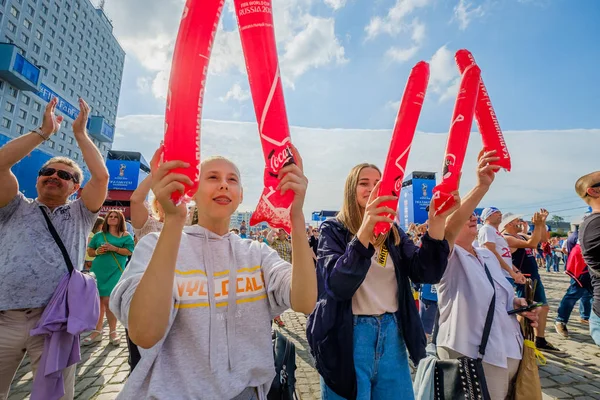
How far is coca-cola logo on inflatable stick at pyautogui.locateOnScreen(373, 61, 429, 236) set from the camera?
1.73 meters

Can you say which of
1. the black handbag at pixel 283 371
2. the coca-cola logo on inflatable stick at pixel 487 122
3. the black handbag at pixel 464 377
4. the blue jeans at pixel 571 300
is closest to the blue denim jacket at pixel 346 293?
the black handbag at pixel 283 371

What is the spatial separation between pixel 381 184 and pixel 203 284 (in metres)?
1.09

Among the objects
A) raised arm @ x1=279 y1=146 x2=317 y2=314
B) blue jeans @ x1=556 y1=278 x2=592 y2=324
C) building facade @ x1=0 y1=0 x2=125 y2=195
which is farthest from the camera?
building facade @ x1=0 y1=0 x2=125 y2=195

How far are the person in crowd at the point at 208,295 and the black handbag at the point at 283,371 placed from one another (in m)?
0.39

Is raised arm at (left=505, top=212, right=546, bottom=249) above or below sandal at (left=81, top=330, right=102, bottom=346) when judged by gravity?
above

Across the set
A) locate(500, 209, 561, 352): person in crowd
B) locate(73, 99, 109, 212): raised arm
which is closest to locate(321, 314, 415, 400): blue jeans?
locate(73, 99, 109, 212): raised arm

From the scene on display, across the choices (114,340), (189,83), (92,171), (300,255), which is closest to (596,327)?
(300,255)

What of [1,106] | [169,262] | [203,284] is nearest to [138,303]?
[169,262]

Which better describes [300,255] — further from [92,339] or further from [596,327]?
[92,339]

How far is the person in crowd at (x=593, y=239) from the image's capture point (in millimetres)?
2688

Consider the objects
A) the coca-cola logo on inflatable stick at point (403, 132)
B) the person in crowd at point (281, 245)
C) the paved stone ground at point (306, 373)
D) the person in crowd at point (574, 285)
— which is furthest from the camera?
the person in crowd at point (281, 245)

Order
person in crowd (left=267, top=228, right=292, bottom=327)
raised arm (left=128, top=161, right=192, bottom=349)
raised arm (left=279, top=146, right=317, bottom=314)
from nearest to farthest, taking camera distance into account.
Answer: raised arm (left=128, top=161, right=192, bottom=349) → raised arm (left=279, top=146, right=317, bottom=314) → person in crowd (left=267, top=228, right=292, bottom=327)

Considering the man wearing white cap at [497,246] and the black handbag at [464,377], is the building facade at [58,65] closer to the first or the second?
the man wearing white cap at [497,246]

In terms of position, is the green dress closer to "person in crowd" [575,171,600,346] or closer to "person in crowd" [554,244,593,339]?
"person in crowd" [575,171,600,346]
